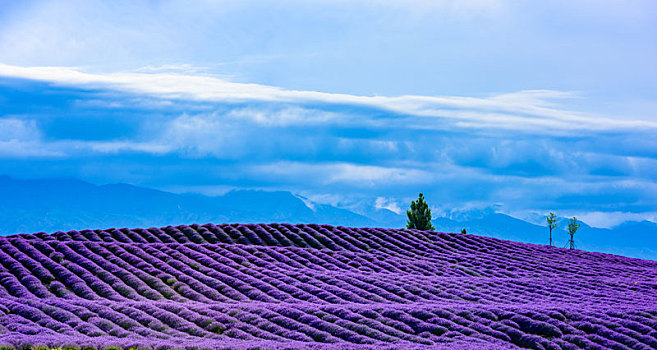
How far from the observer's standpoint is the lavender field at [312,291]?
23.9m

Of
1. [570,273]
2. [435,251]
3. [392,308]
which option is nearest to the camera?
[392,308]

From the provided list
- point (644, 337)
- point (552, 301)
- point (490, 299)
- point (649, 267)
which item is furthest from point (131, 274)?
point (649, 267)

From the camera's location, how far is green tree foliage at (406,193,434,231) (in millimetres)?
65125

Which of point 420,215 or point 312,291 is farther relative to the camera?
point 420,215

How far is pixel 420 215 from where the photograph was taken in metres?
65.2

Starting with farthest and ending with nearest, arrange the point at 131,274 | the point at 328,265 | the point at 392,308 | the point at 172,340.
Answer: the point at 328,265 → the point at 131,274 → the point at 392,308 → the point at 172,340

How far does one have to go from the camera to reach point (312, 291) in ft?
104

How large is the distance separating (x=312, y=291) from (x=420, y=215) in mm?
34906

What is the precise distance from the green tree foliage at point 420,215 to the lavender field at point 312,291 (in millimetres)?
12992

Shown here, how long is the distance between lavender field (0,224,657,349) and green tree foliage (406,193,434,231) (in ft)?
42.6

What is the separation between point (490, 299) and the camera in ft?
105

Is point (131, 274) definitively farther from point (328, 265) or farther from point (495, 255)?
point (495, 255)

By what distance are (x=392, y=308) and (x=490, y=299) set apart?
7101mm

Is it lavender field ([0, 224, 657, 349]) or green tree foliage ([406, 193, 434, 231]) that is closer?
lavender field ([0, 224, 657, 349])
